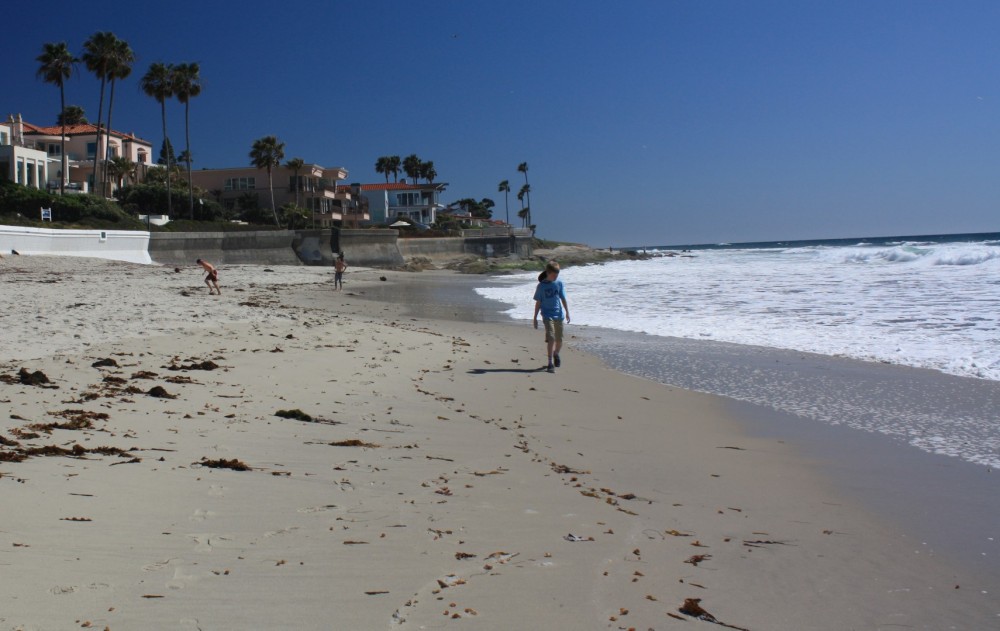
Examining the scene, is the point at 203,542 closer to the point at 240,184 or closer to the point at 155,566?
the point at 155,566

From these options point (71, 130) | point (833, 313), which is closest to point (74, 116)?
point (71, 130)

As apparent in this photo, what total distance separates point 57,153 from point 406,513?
73518 millimetres

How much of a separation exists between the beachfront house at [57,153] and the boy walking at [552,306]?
4829 cm

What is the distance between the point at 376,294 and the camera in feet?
90.9

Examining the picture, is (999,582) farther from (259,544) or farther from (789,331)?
(789,331)

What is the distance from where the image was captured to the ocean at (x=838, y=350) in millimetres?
8148

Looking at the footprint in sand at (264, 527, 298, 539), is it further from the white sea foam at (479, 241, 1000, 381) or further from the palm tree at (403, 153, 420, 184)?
the palm tree at (403, 153, 420, 184)

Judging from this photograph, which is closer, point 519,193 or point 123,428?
point 123,428

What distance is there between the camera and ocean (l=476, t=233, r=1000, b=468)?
8.15 m

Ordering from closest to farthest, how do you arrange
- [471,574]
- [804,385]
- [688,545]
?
[471,574] → [688,545] → [804,385]

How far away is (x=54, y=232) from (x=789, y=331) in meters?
27.6

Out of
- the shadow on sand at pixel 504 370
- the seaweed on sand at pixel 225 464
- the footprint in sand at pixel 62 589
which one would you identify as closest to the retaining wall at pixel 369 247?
the shadow on sand at pixel 504 370

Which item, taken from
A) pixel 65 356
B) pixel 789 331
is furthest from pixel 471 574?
pixel 789 331

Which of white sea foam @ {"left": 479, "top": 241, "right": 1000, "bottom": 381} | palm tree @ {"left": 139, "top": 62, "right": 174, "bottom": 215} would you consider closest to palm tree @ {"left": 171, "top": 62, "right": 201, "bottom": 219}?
palm tree @ {"left": 139, "top": 62, "right": 174, "bottom": 215}
